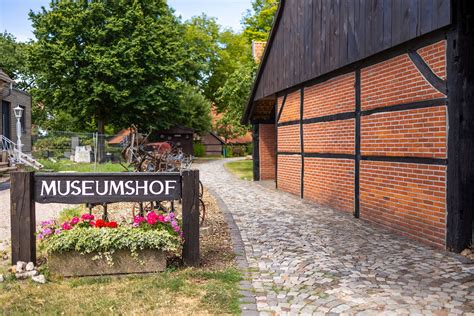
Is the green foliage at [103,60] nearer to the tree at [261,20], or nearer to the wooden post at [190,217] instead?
the tree at [261,20]

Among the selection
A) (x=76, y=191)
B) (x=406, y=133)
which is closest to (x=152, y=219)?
(x=76, y=191)

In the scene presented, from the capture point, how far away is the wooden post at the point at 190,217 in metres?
5.23

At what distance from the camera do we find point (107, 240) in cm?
483

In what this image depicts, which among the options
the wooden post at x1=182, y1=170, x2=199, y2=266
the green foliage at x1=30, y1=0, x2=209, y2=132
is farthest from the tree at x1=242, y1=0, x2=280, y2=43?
the wooden post at x1=182, y1=170, x2=199, y2=266

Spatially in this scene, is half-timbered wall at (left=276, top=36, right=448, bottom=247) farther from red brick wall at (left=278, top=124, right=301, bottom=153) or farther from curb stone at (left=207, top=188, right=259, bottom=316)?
curb stone at (left=207, top=188, right=259, bottom=316)

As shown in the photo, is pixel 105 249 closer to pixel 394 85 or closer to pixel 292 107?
pixel 394 85

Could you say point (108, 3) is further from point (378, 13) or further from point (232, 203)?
point (378, 13)

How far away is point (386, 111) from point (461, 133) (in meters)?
1.82

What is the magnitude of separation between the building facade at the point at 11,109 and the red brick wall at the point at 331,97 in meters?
14.3

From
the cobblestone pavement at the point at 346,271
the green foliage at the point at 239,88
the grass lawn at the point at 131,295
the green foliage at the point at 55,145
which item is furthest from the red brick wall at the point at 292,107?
the green foliage at the point at 55,145

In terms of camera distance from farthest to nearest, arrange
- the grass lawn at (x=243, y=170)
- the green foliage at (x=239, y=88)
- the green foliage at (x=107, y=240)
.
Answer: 1. the grass lawn at (x=243, y=170)
2. the green foliage at (x=239, y=88)
3. the green foliage at (x=107, y=240)

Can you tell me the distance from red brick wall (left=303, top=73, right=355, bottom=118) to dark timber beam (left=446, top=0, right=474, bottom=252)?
3.04 meters

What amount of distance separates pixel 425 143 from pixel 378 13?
2386 mm

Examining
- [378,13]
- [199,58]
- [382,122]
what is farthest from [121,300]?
[199,58]
